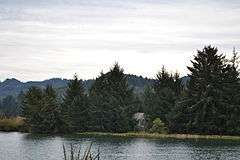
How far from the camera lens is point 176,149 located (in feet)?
193

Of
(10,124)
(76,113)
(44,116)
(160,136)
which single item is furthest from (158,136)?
(10,124)

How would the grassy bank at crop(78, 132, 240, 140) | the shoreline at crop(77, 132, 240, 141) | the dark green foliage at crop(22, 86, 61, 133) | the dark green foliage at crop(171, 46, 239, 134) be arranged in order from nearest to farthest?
the grassy bank at crop(78, 132, 240, 140)
the shoreline at crop(77, 132, 240, 141)
the dark green foliage at crop(171, 46, 239, 134)
the dark green foliage at crop(22, 86, 61, 133)

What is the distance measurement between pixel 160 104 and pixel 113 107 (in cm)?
873

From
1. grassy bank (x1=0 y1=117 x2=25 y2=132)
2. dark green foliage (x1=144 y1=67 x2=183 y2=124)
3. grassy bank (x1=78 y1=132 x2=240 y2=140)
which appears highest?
dark green foliage (x1=144 y1=67 x2=183 y2=124)

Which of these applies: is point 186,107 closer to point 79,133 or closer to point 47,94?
point 79,133

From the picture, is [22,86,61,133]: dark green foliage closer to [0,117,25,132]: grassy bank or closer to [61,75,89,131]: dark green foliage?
[61,75,89,131]: dark green foliage

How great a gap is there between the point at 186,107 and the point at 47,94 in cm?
2963

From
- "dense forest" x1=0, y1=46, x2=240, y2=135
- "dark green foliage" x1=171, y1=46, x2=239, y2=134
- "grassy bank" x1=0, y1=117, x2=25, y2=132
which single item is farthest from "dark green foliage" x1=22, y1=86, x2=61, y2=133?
"dark green foliage" x1=171, y1=46, x2=239, y2=134

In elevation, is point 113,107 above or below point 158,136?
above

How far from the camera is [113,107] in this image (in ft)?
292

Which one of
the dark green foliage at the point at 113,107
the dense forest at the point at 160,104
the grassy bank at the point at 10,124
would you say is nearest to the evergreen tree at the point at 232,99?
the dense forest at the point at 160,104

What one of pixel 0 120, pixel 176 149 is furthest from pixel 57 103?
pixel 176 149

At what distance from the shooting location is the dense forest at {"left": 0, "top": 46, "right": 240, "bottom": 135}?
81312mm

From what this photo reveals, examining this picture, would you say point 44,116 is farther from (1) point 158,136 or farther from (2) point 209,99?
(2) point 209,99
